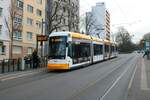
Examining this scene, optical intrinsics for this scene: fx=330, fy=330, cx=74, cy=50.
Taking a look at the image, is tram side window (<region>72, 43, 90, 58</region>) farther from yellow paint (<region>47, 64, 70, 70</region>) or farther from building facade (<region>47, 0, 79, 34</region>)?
building facade (<region>47, 0, 79, 34</region>)

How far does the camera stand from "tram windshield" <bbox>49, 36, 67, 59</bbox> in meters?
27.3

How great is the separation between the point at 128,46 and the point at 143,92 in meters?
137

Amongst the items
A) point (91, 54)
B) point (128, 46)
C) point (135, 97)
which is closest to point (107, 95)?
point (135, 97)

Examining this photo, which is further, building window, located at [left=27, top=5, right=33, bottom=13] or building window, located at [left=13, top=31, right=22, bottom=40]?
building window, located at [left=27, top=5, right=33, bottom=13]

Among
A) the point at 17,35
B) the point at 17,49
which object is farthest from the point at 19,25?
the point at 17,49

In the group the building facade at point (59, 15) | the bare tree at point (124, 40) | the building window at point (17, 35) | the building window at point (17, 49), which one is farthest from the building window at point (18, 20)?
the bare tree at point (124, 40)

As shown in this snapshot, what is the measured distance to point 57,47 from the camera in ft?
89.9

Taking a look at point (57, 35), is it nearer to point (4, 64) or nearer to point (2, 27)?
point (4, 64)

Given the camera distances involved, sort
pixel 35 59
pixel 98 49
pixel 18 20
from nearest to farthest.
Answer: pixel 35 59 → pixel 98 49 → pixel 18 20

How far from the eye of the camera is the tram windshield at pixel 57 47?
1075 inches

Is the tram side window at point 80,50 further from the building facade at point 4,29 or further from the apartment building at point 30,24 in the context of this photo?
the apartment building at point 30,24

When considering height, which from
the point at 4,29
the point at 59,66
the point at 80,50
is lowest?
the point at 59,66

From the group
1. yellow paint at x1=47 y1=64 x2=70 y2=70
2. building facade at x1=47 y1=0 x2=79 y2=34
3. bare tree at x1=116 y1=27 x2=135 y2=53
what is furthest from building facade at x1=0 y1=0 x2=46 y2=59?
bare tree at x1=116 y1=27 x2=135 y2=53

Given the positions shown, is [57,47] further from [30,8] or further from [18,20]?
[30,8]
